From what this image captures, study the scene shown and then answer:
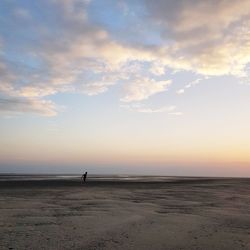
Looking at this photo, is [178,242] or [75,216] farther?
[75,216]

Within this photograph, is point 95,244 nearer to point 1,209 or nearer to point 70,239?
point 70,239

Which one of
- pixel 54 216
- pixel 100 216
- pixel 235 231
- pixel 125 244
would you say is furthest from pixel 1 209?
pixel 235 231

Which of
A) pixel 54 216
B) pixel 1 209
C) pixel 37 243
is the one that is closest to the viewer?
pixel 37 243

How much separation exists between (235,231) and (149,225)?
351cm

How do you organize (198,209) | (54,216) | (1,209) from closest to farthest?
(54,216) → (1,209) → (198,209)

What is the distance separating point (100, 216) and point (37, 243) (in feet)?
21.1

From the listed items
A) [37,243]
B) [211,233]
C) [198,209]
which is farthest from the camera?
[198,209]

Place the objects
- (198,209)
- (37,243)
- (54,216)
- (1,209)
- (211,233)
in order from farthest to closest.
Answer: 1. (198,209)
2. (1,209)
3. (54,216)
4. (211,233)
5. (37,243)

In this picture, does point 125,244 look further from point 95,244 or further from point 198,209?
point 198,209

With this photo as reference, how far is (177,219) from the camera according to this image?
19.7 metres

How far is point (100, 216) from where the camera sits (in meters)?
20.0

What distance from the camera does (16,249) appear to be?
42.3ft

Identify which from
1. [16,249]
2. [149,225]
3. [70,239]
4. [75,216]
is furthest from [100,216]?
[16,249]

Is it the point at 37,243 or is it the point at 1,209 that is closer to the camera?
the point at 37,243
